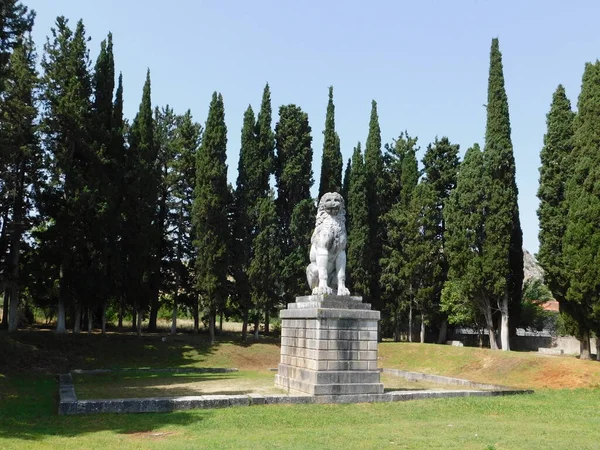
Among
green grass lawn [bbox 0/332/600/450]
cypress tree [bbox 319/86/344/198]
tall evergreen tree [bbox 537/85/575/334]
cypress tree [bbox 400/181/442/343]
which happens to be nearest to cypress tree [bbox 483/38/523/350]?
tall evergreen tree [bbox 537/85/575/334]

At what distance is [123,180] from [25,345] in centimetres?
925

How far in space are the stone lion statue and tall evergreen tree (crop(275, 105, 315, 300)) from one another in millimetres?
17058

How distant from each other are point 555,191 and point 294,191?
47.2ft

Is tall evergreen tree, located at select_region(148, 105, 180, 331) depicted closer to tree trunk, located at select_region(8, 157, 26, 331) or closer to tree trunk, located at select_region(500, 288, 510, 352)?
tree trunk, located at select_region(8, 157, 26, 331)

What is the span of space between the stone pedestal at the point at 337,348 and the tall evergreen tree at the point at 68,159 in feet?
50.7

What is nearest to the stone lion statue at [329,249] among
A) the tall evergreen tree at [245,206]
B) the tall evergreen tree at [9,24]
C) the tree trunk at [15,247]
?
the tall evergreen tree at [9,24]

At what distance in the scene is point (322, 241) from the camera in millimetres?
13695

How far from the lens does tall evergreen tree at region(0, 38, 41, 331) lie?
24.8 meters

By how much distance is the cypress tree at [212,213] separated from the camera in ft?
94.2

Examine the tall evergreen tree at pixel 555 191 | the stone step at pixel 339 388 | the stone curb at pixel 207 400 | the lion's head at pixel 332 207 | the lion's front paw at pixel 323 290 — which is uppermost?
the tall evergreen tree at pixel 555 191

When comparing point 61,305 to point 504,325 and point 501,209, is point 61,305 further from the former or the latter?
point 501,209

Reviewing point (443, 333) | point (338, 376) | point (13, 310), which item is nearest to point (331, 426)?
point (338, 376)

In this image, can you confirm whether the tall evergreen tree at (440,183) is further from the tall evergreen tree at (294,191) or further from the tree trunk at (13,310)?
the tree trunk at (13,310)

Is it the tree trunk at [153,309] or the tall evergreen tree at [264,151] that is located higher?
the tall evergreen tree at [264,151]
